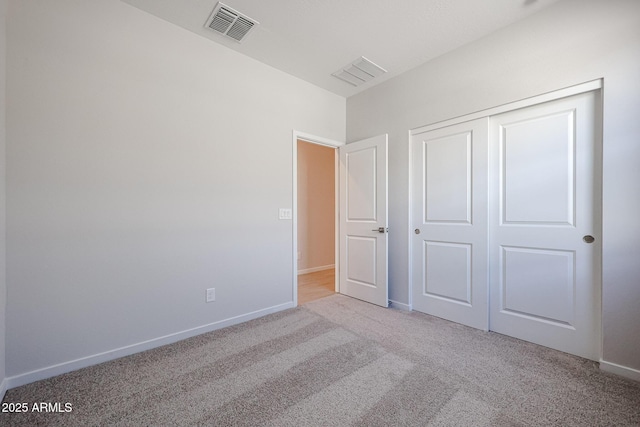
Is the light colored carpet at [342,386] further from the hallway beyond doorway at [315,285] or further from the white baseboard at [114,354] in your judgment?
the hallway beyond doorway at [315,285]

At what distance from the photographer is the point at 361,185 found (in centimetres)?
333

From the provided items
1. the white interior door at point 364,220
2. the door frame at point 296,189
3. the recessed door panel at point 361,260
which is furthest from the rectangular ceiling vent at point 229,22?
the recessed door panel at point 361,260

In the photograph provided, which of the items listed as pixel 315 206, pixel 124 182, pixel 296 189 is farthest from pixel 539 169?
pixel 315 206

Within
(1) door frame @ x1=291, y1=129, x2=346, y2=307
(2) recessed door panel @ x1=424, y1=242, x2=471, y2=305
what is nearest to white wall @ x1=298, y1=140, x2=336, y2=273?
(1) door frame @ x1=291, y1=129, x2=346, y2=307

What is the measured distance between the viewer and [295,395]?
1.57m

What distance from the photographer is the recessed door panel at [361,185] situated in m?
3.21

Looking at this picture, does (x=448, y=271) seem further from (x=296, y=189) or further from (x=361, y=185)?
(x=296, y=189)

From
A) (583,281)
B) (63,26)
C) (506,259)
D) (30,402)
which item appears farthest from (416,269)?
(63,26)

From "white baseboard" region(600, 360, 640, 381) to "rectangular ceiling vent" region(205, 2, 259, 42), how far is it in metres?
3.69

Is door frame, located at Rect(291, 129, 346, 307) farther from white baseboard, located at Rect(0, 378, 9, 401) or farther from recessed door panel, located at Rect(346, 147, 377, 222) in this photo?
white baseboard, located at Rect(0, 378, 9, 401)

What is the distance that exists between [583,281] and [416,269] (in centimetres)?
133

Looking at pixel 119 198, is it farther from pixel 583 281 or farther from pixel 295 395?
pixel 583 281

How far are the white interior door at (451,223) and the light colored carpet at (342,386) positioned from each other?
1.25 ft

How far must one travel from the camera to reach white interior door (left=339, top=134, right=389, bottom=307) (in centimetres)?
309
